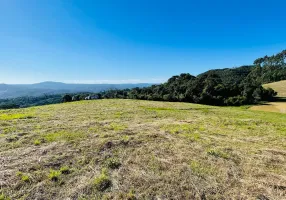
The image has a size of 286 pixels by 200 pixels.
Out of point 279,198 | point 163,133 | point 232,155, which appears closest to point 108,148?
point 163,133

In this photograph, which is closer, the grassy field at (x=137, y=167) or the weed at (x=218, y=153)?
the grassy field at (x=137, y=167)

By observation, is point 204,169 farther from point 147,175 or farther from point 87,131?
point 87,131

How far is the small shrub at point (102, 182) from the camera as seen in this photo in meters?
4.22

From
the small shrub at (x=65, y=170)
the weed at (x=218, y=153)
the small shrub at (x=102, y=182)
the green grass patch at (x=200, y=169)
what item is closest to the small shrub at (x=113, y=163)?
the small shrub at (x=102, y=182)

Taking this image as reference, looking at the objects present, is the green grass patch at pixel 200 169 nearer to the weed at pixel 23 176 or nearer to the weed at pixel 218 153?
the weed at pixel 218 153

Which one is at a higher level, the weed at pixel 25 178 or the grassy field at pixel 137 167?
the weed at pixel 25 178

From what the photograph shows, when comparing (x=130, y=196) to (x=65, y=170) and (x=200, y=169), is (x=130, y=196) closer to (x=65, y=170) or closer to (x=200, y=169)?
(x=65, y=170)

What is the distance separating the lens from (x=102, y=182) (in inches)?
173

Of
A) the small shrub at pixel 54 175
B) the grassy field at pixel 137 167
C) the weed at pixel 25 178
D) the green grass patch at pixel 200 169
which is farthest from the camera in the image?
the green grass patch at pixel 200 169

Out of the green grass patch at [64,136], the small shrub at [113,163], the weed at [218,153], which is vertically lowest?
the weed at [218,153]

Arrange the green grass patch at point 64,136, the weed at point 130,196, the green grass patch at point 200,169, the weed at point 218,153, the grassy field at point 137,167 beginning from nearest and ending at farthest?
the weed at point 130,196
the grassy field at point 137,167
the green grass patch at point 200,169
the weed at point 218,153
the green grass patch at point 64,136

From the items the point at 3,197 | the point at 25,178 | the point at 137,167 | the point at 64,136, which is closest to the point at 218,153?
the point at 137,167

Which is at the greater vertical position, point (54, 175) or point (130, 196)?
point (54, 175)

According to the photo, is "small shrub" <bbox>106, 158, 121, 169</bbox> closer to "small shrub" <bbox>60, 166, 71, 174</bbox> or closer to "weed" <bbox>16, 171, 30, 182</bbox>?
"small shrub" <bbox>60, 166, 71, 174</bbox>
